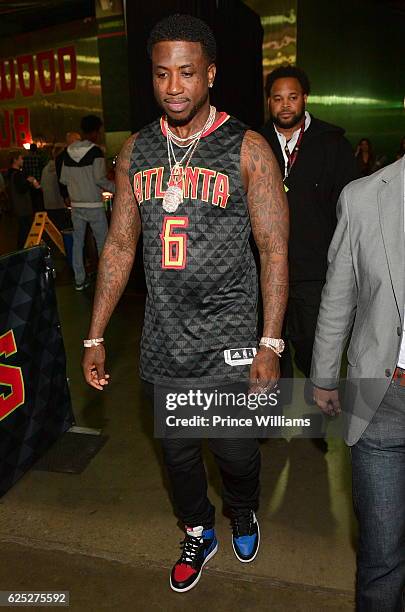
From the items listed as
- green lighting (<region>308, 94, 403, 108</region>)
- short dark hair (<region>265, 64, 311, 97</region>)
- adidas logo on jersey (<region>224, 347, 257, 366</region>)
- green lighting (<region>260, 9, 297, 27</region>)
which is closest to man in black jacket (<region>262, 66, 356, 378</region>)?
short dark hair (<region>265, 64, 311, 97</region>)

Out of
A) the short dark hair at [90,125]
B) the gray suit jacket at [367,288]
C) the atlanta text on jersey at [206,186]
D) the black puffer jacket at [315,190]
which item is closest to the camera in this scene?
the gray suit jacket at [367,288]

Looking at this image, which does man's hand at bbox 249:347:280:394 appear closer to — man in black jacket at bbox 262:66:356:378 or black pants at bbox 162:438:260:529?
black pants at bbox 162:438:260:529

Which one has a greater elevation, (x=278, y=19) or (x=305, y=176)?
(x=278, y=19)

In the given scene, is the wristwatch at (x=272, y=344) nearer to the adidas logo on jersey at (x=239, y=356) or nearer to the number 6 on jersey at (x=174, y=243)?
the adidas logo on jersey at (x=239, y=356)

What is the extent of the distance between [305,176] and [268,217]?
979mm

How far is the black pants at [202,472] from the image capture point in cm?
226

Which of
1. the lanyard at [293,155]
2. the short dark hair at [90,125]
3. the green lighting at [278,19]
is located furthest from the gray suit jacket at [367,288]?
the green lighting at [278,19]

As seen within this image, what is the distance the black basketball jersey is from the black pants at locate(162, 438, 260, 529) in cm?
28

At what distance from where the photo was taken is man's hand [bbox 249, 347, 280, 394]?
2.08 m

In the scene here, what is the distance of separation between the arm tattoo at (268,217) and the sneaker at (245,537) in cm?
85

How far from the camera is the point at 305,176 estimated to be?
9.73ft

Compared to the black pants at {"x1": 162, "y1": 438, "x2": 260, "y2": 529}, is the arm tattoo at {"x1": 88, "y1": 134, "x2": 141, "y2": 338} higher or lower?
higher

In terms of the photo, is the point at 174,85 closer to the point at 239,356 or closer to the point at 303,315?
the point at 239,356

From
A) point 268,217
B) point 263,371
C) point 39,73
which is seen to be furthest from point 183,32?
point 39,73
